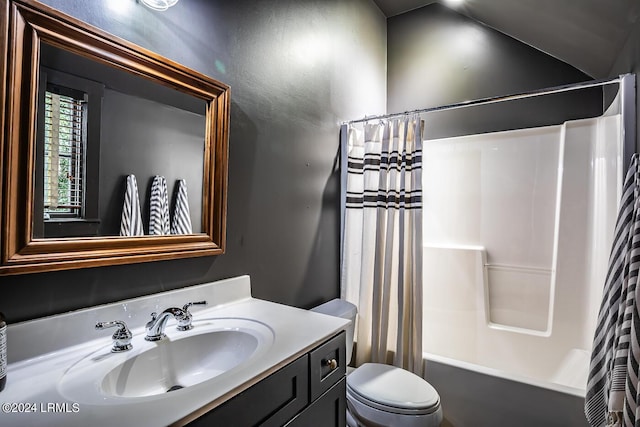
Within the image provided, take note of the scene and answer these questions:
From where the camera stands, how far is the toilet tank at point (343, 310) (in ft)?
5.87

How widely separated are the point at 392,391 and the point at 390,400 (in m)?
0.06

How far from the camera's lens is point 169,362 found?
103 cm

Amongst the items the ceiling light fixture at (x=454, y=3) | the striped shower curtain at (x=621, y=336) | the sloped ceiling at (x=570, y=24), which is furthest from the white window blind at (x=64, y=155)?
the ceiling light fixture at (x=454, y=3)

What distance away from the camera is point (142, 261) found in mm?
1082

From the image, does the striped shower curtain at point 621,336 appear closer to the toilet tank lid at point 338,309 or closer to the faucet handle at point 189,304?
the toilet tank lid at point 338,309

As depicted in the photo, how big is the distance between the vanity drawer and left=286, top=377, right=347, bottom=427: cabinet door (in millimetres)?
Answer: 24

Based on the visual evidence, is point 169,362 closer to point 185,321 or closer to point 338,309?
point 185,321

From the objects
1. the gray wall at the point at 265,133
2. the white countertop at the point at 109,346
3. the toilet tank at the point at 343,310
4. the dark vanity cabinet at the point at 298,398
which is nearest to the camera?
the white countertop at the point at 109,346

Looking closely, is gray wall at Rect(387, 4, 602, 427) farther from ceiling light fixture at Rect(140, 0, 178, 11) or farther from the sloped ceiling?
ceiling light fixture at Rect(140, 0, 178, 11)

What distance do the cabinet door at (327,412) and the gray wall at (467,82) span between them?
887mm

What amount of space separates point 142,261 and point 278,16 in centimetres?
136

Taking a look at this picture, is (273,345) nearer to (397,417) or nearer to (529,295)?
(397,417)

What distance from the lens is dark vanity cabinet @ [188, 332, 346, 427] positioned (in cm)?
76

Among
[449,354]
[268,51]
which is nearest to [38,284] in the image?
[268,51]
